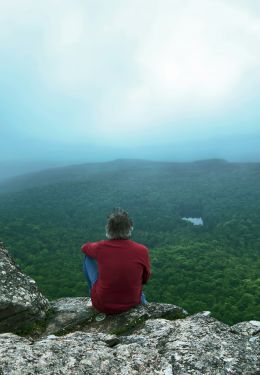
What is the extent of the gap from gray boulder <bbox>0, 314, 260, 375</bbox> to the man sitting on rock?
1351 millimetres

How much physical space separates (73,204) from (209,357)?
116 m

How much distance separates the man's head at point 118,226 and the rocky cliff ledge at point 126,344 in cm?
152

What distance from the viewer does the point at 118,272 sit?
739cm

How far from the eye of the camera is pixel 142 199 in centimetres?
12975

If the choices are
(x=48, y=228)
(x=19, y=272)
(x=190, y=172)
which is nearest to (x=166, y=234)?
(x=48, y=228)

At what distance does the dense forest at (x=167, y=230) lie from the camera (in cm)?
3731

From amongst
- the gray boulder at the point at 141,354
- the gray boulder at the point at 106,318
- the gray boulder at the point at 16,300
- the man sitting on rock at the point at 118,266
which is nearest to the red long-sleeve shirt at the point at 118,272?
the man sitting on rock at the point at 118,266

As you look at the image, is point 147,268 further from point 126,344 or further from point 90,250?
point 126,344

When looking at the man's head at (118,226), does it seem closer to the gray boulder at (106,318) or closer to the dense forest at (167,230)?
the gray boulder at (106,318)

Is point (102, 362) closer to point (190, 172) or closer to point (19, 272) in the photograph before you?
point (19, 272)

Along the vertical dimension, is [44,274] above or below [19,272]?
below

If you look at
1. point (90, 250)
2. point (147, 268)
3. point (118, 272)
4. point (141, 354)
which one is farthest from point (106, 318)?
point (141, 354)

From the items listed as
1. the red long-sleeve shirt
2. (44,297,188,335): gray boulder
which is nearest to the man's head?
the red long-sleeve shirt

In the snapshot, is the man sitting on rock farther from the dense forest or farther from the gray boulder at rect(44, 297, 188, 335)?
the dense forest
